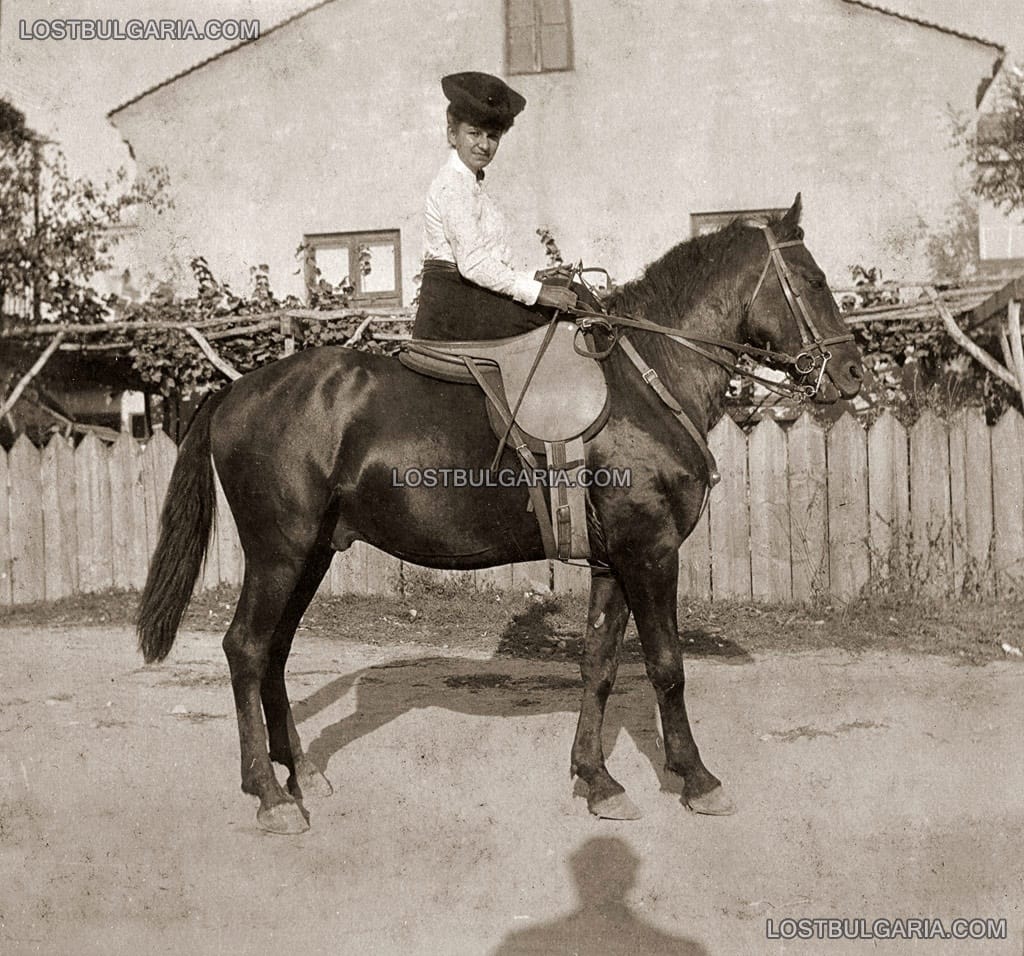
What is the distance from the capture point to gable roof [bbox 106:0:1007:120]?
12.4 metres

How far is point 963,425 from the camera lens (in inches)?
344

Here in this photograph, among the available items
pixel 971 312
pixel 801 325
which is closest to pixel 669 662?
pixel 801 325

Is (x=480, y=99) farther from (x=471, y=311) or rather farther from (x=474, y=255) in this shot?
(x=471, y=311)

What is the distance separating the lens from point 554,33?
531 inches

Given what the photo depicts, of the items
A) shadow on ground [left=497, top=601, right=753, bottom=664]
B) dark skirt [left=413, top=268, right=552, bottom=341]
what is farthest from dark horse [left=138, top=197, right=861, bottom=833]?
shadow on ground [left=497, top=601, right=753, bottom=664]

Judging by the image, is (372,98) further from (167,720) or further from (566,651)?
(167,720)

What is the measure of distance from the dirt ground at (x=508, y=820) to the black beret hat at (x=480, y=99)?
319cm

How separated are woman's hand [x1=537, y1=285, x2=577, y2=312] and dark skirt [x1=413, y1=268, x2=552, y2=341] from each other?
21 centimetres

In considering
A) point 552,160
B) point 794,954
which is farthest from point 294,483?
point 552,160

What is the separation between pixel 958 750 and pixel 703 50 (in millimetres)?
10068

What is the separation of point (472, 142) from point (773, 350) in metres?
1.73

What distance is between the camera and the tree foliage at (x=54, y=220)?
12.5 m

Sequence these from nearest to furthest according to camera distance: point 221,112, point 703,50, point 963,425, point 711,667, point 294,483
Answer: point 294,483
point 711,667
point 963,425
point 703,50
point 221,112

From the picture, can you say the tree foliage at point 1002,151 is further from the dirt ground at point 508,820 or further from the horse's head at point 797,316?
the horse's head at point 797,316
